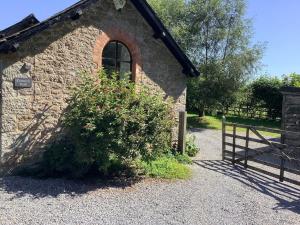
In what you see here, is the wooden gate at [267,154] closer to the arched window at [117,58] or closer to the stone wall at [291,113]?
the stone wall at [291,113]

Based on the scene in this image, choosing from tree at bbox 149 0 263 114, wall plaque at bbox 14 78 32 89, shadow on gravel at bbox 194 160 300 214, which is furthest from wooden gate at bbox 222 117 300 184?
tree at bbox 149 0 263 114

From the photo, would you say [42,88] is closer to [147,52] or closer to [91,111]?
[91,111]

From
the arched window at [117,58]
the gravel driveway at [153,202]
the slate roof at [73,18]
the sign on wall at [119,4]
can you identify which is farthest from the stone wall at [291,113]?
the sign on wall at [119,4]

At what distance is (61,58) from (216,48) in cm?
1784

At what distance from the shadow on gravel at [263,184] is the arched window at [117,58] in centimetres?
407

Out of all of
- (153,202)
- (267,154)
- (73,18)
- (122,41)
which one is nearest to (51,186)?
(153,202)

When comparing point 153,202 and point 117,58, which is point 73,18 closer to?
point 117,58

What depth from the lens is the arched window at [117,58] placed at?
447 inches

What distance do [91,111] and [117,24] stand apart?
3753mm

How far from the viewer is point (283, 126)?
15.2 m

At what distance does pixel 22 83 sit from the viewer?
9516 millimetres

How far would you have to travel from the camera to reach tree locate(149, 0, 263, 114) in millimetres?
25188

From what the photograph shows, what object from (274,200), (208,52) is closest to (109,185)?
(274,200)

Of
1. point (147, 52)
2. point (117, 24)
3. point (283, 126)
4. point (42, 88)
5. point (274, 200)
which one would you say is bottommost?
point (274, 200)
